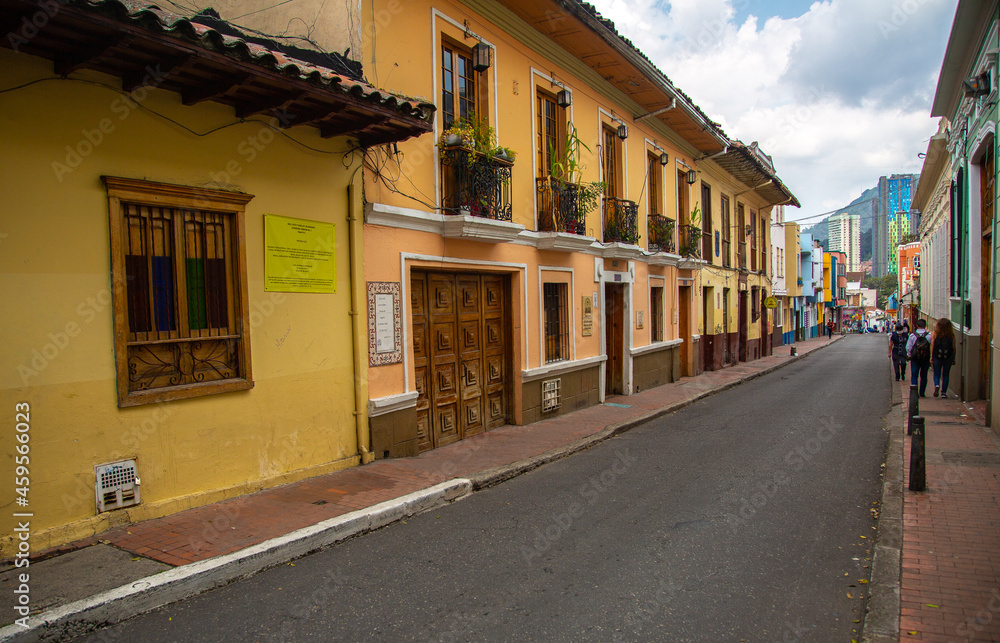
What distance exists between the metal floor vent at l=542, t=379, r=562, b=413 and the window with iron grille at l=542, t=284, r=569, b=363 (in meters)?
0.45

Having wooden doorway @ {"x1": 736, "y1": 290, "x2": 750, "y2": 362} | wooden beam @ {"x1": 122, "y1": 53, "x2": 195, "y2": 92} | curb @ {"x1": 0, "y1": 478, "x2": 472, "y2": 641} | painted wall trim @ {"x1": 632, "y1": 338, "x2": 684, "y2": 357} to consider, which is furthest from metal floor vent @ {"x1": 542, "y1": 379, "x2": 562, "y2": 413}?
wooden doorway @ {"x1": 736, "y1": 290, "x2": 750, "y2": 362}

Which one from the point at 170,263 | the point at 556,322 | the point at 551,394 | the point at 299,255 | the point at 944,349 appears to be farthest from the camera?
the point at 944,349

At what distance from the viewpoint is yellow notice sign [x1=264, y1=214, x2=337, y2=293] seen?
237 inches

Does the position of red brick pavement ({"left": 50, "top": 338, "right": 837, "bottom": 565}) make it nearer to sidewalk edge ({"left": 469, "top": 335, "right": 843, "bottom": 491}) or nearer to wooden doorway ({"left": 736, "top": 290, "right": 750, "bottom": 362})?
sidewalk edge ({"left": 469, "top": 335, "right": 843, "bottom": 491})

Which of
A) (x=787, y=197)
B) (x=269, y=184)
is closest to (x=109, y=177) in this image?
(x=269, y=184)

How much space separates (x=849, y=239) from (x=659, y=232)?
6829 inches

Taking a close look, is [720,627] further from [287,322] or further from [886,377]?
[886,377]

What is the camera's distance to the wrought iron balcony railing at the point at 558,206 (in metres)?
10.3

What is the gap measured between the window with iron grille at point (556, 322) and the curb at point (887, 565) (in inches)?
214

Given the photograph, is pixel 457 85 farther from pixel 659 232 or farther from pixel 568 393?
pixel 659 232

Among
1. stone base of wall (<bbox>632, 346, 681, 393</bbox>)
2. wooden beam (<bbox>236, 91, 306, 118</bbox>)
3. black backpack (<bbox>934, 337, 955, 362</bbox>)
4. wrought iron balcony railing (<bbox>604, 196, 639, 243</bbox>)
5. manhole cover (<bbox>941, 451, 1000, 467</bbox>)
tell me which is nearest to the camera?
wooden beam (<bbox>236, 91, 306, 118</bbox>)

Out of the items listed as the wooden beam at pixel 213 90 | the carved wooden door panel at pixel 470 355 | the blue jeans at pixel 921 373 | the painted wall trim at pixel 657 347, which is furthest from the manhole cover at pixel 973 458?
the wooden beam at pixel 213 90

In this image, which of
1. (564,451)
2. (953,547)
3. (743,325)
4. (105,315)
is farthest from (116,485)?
(743,325)

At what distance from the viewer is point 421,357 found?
809 centimetres
